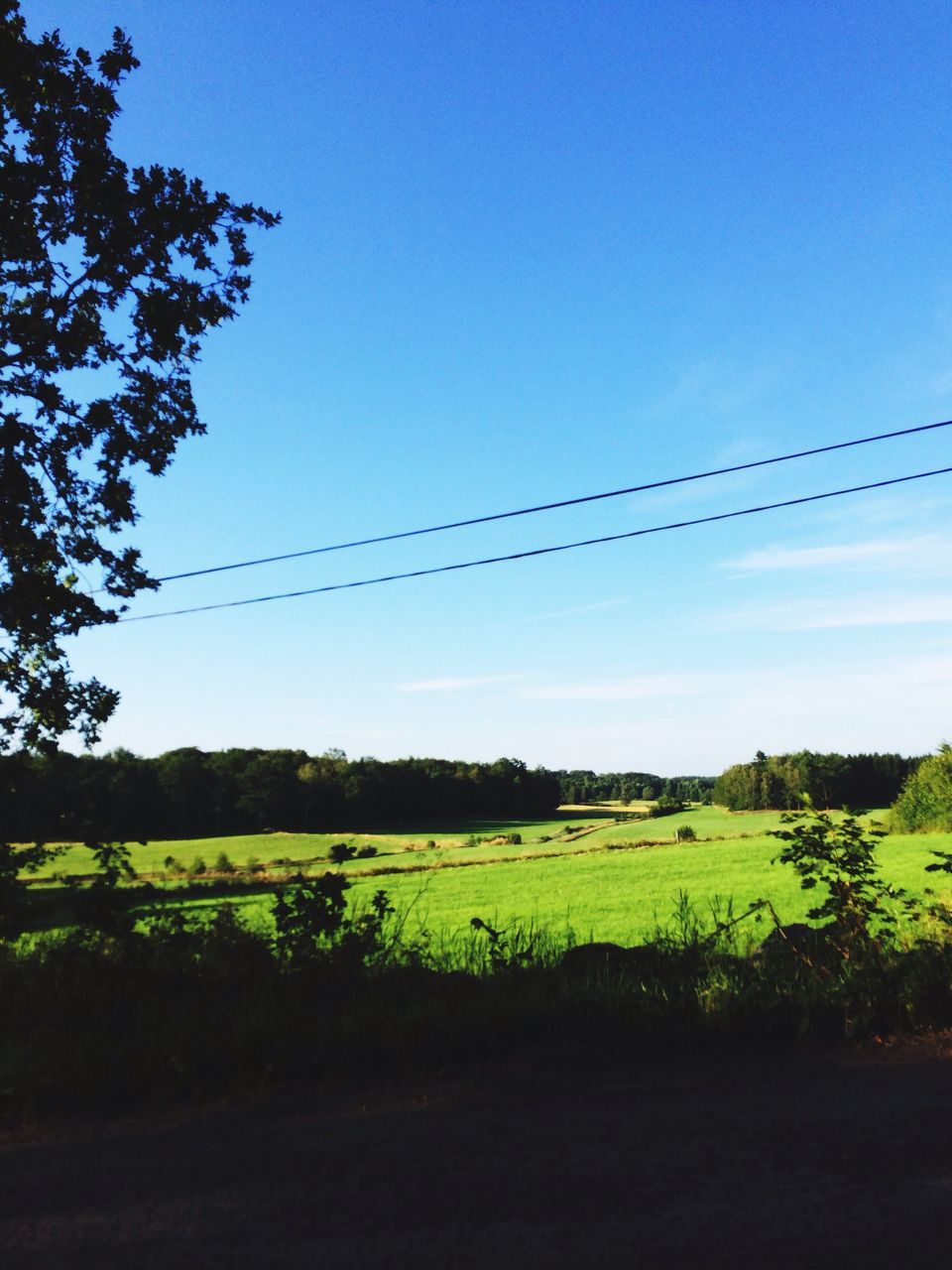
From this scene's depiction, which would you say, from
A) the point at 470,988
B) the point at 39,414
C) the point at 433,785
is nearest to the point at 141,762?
the point at 433,785

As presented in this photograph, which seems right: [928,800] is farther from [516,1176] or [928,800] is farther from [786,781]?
[516,1176]

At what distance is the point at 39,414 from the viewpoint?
1002 centimetres

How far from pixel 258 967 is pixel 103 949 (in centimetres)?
141

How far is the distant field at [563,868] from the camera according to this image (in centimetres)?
2677

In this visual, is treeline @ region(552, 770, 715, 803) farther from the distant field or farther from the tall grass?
the tall grass

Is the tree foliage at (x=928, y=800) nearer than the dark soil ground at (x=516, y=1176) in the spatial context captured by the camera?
No

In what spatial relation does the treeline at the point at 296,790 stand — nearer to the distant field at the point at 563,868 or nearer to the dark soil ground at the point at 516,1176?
the distant field at the point at 563,868

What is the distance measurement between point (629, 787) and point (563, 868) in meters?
117

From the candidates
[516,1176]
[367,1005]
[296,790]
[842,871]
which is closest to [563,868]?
[842,871]

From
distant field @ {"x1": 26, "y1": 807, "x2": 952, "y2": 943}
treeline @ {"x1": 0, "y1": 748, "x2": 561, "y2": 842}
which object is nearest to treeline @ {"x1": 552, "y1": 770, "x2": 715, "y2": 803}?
treeline @ {"x1": 0, "y1": 748, "x2": 561, "y2": 842}

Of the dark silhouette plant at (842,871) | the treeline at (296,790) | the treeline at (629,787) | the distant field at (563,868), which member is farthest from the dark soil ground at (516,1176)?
the treeline at (629,787)

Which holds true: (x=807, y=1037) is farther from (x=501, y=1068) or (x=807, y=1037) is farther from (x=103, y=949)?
(x=103, y=949)

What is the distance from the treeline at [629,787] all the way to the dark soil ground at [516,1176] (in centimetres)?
13523

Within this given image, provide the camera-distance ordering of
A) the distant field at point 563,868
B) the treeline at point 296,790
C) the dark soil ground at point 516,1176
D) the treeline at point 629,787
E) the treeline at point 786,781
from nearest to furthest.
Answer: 1. the dark soil ground at point 516,1176
2. the distant field at point 563,868
3. the treeline at point 296,790
4. the treeline at point 786,781
5. the treeline at point 629,787
